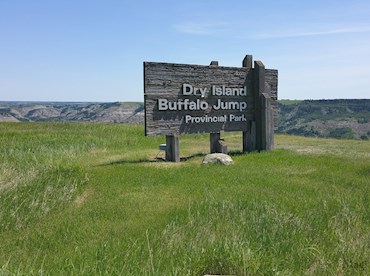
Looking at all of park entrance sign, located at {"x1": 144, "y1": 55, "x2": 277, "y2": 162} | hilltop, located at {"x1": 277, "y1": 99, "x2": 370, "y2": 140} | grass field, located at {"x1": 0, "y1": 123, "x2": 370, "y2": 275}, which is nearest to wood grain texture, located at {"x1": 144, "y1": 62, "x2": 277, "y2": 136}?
park entrance sign, located at {"x1": 144, "y1": 55, "x2": 277, "y2": 162}

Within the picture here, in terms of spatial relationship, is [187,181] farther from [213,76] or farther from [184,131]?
[213,76]

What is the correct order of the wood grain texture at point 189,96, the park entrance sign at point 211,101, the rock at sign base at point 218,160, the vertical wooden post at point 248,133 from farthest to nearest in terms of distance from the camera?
the vertical wooden post at point 248,133 < the park entrance sign at point 211,101 < the wood grain texture at point 189,96 < the rock at sign base at point 218,160

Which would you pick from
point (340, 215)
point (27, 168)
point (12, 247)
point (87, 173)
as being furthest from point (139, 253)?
point (27, 168)

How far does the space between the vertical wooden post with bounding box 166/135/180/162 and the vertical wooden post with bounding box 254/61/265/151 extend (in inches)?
181

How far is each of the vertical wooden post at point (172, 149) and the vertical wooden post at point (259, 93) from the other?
460 cm

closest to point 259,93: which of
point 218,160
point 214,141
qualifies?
point 214,141

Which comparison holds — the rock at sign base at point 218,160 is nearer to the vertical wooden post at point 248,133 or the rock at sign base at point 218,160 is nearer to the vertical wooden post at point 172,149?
the vertical wooden post at point 172,149

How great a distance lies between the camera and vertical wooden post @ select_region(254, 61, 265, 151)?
57.5 feet

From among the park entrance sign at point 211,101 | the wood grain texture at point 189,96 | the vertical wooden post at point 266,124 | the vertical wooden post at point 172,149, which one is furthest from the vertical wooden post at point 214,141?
the vertical wooden post at point 266,124

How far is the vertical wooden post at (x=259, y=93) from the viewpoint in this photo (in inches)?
690

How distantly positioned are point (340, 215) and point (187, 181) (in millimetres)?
4750

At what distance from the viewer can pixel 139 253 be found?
200 inches

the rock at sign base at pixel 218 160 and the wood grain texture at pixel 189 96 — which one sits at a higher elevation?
the wood grain texture at pixel 189 96

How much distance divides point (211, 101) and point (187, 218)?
10.3m
